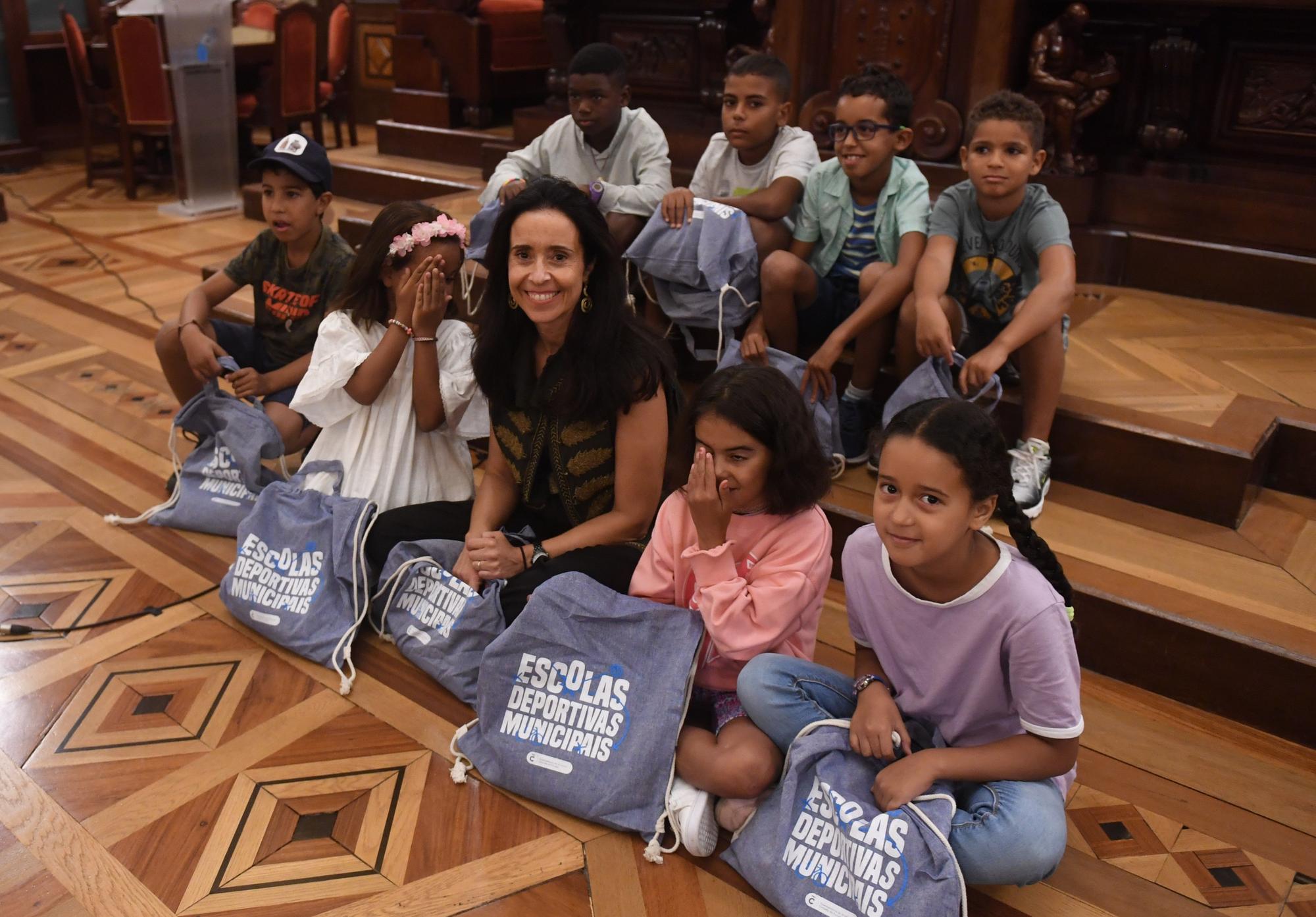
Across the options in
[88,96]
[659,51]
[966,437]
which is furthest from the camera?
[88,96]

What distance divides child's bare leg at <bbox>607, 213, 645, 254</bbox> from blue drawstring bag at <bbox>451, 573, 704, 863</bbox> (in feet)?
4.19

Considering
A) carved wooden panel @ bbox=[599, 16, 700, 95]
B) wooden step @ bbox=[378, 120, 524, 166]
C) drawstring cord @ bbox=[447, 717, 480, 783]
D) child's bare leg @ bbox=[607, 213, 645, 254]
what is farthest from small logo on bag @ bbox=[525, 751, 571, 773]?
wooden step @ bbox=[378, 120, 524, 166]

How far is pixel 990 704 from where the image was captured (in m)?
1.64

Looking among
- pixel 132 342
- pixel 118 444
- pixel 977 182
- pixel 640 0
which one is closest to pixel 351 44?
pixel 640 0

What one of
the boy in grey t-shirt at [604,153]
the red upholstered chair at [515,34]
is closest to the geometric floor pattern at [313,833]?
the boy in grey t-shirt at [604,153]

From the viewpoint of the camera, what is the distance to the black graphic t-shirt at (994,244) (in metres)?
2.46

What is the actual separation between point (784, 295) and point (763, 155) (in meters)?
0.51

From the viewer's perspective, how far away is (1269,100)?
3307 mm

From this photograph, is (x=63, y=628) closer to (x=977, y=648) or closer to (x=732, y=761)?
(x=732, y=761)

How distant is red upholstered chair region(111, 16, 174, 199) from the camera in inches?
225

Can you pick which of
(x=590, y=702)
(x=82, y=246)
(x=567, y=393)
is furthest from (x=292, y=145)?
(x=82, y=246)

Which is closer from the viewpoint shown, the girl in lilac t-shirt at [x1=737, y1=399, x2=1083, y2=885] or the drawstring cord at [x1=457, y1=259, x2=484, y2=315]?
the girl in lilac t-shirt at [x1=737, y1=399, x2=1083, y2=885]

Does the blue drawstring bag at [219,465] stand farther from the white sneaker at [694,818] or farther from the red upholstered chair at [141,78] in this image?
the red upholstered chair at [141,78]

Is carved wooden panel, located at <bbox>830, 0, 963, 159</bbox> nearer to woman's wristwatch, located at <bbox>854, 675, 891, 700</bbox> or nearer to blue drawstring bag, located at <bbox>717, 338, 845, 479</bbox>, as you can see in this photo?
blue drawstring bag, located at <bbox>717, 338, 845, 479</bbox>
